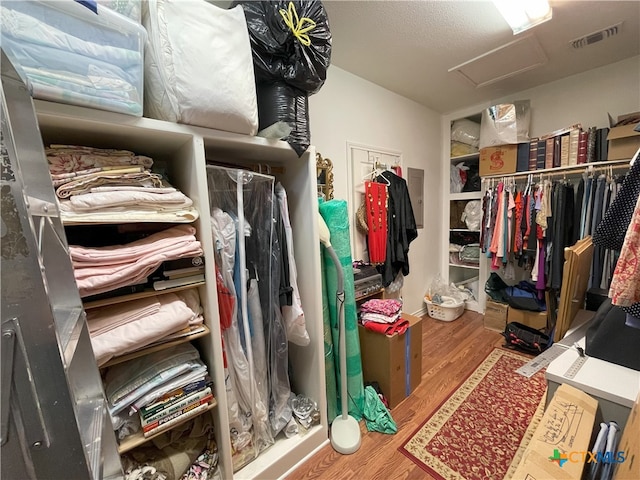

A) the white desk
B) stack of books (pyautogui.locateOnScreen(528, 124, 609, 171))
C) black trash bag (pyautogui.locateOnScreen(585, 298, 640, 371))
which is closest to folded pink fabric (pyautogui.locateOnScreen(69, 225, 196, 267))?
the white desk

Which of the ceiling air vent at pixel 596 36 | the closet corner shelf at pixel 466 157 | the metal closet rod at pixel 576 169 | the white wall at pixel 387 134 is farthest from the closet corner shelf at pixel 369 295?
the ceiling air vent at pixel 596 36

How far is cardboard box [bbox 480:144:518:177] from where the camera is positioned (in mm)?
2544

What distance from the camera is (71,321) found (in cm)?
63

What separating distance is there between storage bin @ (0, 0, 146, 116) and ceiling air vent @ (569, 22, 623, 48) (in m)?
2.78

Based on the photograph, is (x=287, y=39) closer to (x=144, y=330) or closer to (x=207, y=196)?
(x=207, y=196)

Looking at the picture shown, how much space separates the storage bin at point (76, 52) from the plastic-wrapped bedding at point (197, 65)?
66mm

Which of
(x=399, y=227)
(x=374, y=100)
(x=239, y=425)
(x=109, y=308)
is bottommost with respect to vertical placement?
(x=239, y=425)

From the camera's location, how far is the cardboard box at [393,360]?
66.2 inches

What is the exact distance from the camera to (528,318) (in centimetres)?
245

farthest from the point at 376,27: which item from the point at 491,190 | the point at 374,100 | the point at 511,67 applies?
the point at 491,190

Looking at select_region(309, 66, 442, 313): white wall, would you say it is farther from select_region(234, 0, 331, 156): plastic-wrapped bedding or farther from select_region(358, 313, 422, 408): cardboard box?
select_region(358, 313, 422, 408): cardboard box

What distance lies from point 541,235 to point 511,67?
148 centimetres

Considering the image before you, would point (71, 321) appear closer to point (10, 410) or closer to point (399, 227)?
point (10, 410)

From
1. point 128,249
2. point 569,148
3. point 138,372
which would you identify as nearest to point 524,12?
point 569,148
